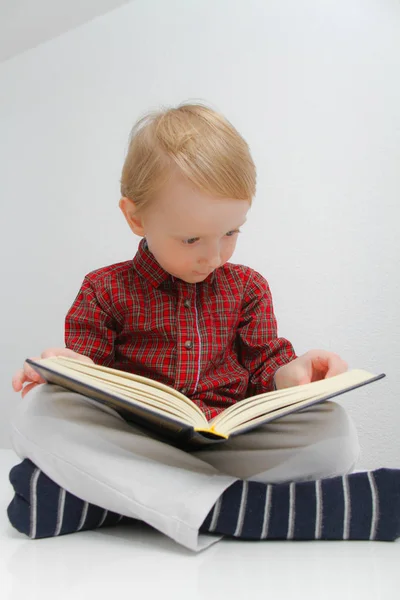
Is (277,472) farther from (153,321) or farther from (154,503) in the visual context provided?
(153,321)

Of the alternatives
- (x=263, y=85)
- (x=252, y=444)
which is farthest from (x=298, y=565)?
(x=263, y=85)

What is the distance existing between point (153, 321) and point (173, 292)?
0.20 feet

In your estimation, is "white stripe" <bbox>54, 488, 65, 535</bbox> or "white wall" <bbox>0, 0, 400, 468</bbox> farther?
"white wall" <bbox>0, 0, 400, 468</bbox>

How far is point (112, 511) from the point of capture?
0.71 metres

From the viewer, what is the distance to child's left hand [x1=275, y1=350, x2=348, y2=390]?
824 mm

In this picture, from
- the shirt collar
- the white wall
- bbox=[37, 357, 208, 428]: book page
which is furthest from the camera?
the white wall

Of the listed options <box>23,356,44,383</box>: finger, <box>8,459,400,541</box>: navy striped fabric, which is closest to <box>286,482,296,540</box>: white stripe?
<box>8,459,400,541</box>: navy striped fabric

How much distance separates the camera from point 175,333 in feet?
3.11

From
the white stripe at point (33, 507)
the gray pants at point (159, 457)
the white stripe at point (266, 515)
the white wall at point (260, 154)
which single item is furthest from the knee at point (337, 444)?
the white wall at point (260, 154)

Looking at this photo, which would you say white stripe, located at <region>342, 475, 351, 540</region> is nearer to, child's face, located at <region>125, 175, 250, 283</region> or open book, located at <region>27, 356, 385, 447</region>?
open book, located at <region>27, 356, 385, 447</region>

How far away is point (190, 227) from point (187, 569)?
1.41 ft

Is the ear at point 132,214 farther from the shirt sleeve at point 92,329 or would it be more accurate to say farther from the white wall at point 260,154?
the white wall at point 260,154

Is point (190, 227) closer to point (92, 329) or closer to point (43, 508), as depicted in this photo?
point (92, 329)

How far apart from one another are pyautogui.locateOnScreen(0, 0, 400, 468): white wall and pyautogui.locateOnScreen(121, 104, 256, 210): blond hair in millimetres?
423
